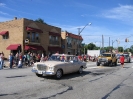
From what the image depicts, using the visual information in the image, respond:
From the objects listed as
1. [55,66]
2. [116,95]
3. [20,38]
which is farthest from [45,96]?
[20,38]

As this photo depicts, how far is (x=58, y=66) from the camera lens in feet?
37.3

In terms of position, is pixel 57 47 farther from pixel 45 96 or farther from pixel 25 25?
pixel 45 96

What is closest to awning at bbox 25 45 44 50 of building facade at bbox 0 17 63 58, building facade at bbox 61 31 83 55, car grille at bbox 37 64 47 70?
building facade at bbox 0 17 63 58

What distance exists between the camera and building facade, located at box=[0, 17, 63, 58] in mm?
32188

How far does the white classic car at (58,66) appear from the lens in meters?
11.0

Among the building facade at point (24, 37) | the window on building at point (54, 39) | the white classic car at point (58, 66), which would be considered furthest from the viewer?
the window on building at point (54, 39)

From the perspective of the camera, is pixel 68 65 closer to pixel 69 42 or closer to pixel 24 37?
pixel 24 37

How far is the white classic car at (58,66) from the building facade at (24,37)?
689 inches

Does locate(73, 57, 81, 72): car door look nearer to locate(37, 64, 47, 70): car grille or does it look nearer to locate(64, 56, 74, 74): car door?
locate(64, 56, 74, 74): car door

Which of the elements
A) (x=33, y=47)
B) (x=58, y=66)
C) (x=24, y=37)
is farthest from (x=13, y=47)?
(x=58, y=66)

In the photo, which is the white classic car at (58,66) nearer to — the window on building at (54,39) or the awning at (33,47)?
the awning at (33,47)

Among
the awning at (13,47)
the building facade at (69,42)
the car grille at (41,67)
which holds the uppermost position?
the building facade at (69,42)

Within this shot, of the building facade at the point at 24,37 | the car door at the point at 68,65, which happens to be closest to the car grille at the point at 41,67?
the car door at the point at 68,65

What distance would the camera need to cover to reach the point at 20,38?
106 feet
